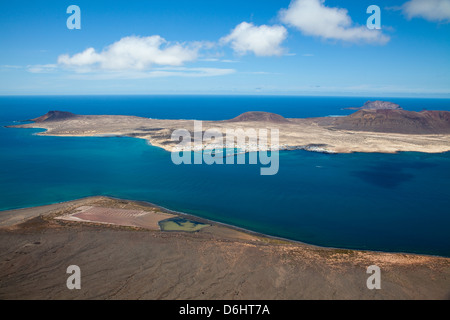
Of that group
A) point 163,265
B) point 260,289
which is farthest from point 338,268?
point 163,265

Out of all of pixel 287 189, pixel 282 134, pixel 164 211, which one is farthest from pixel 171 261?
pixel 282 134

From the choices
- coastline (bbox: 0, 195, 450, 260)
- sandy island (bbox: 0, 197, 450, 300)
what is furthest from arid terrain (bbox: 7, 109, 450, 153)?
sandy island (bbox: 0, 197, 450, 300)

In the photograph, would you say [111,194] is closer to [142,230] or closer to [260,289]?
[142,230]

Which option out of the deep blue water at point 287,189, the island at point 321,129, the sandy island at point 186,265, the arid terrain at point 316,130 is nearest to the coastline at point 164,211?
the sandy island at point 186,265

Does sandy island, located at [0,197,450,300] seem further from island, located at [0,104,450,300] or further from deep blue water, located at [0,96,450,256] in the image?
deep blue water, located at [0,96,450,256]

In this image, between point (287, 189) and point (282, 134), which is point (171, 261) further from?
point (282, 134)

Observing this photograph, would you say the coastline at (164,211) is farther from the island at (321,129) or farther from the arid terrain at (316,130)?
the arid terrain at (316,130)
